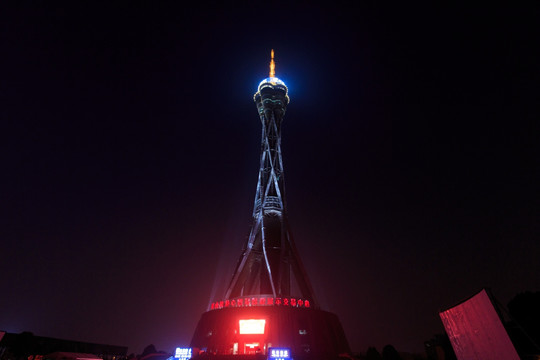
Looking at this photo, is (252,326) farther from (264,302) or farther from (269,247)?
(269,247)

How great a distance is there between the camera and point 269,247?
4638 cm

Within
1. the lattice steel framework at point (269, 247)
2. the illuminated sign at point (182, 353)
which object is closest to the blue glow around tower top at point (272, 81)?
the lattice steel framework at point (269, 247)

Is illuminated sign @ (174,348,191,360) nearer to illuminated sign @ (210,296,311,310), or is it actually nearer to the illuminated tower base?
the illuminated tower base

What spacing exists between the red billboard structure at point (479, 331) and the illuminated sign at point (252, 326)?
88.6 feet

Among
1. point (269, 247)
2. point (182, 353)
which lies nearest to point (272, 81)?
point (269, 247)

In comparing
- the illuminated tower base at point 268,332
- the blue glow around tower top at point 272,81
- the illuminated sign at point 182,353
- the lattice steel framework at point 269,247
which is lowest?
the illuminated sign at point 182,353

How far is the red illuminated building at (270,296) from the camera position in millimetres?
33406

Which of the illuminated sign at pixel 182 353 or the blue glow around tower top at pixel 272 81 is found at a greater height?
the blue glow around tower top at pixel 272 81

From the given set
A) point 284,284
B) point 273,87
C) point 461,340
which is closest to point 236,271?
point 284,284

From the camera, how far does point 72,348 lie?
63.6 metres

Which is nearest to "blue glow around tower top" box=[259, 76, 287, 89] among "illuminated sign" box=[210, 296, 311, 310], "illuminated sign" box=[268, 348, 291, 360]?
"illuminated sign" box=[210, 296, 311, 310]

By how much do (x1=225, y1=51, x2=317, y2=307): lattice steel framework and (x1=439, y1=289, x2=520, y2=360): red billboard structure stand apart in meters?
31.9

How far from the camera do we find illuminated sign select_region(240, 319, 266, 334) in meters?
33.8

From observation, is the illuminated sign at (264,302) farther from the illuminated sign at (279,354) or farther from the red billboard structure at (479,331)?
the red billboard structure at (479,331)
